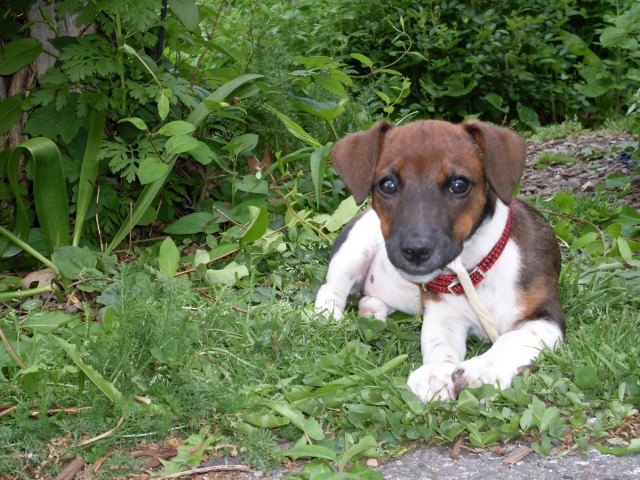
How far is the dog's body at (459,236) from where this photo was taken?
3.64 meters

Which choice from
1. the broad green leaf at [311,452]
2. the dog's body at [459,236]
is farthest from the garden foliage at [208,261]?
the dog's body at [459,236]

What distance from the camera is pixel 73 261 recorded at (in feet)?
16.0

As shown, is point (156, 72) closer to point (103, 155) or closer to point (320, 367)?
point (103, 155)

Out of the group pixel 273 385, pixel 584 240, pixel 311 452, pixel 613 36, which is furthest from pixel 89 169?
pixel 613 36

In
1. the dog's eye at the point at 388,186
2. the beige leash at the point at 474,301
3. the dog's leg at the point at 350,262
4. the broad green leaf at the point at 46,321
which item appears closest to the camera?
the dog's eye at the point at 388,186

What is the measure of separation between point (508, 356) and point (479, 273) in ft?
1.79

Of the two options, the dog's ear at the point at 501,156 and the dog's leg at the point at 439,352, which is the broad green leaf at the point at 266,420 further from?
the dog's ear at the point at 501,156

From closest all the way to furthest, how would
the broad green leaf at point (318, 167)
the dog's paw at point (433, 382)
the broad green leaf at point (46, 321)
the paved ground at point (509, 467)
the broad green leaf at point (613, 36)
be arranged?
1. the paved ground at point (509, 467)
2. the dog's paw at point (433, 382)
3. the broad green leaf at point (46, 321)
4. the broad green leaf at point (318, 167)
5. the broad green leaf at point (613, 36)

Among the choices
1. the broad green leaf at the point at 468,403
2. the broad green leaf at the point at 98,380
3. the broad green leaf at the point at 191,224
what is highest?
the broad green leaf at the point at 98,380

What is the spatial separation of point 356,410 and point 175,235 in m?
2.76

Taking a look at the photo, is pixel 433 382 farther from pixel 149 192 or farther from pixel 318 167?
pixel 149 192

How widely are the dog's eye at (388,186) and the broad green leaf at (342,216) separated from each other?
5.07ft

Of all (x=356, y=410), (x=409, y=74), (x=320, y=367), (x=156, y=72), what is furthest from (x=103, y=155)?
(x=409, y=74)

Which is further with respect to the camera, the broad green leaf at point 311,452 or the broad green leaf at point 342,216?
the broad green leaf at point 342,216
